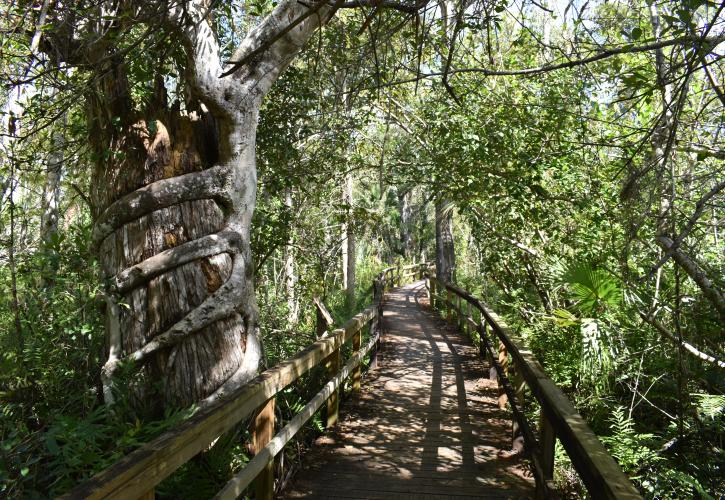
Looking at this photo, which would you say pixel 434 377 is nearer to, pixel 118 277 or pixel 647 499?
pixel 647 499

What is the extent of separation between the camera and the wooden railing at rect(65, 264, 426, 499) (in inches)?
68.2

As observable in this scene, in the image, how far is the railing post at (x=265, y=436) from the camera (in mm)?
3178

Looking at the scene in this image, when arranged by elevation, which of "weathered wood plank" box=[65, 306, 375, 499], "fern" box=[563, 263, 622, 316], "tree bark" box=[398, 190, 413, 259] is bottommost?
"weathered wood plank" box=[65, 306, 375, 499]

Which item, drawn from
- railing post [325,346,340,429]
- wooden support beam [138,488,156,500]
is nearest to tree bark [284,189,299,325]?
railing post [325,346,340,429]

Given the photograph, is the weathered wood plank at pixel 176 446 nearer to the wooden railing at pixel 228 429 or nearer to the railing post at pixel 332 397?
the wooden railing at pixel 228 429

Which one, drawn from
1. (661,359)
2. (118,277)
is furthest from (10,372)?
(661,359)

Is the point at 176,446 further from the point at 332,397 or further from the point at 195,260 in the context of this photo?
the point at 332,397

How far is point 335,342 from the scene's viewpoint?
16.0ft

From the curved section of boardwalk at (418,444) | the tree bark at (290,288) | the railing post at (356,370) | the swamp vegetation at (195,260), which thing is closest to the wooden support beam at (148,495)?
the swamp vegetation at (195,260)

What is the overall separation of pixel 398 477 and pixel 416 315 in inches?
475

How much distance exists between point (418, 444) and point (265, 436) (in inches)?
73.1

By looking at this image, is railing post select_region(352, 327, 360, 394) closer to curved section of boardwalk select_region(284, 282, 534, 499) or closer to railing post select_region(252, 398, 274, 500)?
curved section of boardwalk select_region(284, 282, 534, 499)

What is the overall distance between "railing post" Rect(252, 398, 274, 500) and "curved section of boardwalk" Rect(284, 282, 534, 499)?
0.52 metres

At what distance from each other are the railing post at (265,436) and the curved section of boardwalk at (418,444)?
0.52 meters
